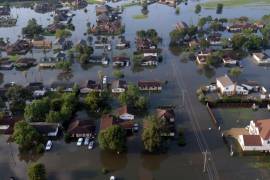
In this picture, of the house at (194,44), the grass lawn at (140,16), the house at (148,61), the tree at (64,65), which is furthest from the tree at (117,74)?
the grass lawn at (140,16)

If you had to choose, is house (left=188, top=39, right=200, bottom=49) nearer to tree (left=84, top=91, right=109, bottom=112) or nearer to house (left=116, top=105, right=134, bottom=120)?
tree (left=84, top=91, right=109, bottom=112)

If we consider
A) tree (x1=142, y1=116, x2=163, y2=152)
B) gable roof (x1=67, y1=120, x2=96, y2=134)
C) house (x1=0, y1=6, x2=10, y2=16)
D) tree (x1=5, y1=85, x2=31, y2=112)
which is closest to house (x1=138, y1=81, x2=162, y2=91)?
gable roof (x1=67, y1=120, x2=96, y2=134)

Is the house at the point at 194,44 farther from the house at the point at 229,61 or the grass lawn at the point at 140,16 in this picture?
the grass lawn at the point at 140,16

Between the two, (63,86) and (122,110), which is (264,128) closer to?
(122,110)

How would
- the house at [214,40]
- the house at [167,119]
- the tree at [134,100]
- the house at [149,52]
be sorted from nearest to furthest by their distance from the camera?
the house at [167,119], the tree at [134,100], the house at [149,52], the house at [214,40]

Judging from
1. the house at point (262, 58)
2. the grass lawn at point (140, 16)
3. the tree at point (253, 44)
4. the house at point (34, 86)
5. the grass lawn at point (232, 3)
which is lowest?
the house at point (34, 86)

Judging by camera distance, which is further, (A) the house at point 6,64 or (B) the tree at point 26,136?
(A) the house at point 6,64
